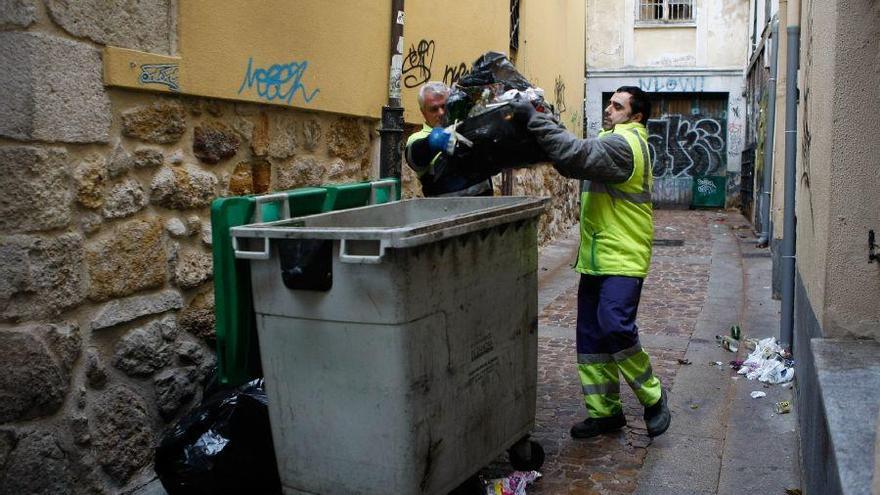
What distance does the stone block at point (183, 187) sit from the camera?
4.01 m

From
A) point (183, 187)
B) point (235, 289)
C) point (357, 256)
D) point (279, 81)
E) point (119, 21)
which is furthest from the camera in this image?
point (279, 81)

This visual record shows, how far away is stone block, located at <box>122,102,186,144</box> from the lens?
3.80 meters

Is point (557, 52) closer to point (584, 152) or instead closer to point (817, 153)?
point (584, 152)

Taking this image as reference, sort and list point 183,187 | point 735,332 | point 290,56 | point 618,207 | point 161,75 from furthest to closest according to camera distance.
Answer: point 735,332 → point 290,56 → point 618,207 → point 183,187 → point 161,75

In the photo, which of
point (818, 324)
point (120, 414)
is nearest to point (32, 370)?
point (120, 414)

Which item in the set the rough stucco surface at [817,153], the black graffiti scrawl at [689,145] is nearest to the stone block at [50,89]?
the rough stucco surface at [817,153]

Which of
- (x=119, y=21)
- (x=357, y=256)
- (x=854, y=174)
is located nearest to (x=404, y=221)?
(x=357, y=256)

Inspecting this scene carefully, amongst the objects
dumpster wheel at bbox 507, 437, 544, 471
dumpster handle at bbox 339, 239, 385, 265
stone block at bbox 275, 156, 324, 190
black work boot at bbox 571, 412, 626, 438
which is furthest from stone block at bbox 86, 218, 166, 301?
black work boot at bbox 571, 412, 626, 438

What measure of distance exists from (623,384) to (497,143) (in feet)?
7.42

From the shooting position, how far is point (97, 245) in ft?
11.9

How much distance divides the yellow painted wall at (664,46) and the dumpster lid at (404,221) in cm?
1688

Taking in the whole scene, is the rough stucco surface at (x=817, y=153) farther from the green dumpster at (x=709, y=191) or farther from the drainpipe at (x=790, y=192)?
the green dumpster at (x=709, y=191)

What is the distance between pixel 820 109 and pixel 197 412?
9.58 feet

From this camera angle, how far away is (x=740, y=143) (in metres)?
19.5
